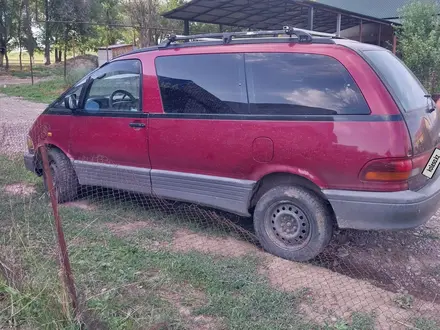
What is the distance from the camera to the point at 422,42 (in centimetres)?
1257

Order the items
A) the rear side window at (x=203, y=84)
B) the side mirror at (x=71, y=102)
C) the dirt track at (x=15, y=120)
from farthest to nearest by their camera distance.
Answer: the dirt track at (x=15, y=120)
the side mirror at (x=71, y=102)
the rear side window at (x=203, y=84)

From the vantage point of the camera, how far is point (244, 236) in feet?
14.3

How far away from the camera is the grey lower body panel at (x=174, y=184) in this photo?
411cm

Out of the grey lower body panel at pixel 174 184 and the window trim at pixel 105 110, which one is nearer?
the grey lower body panel at pixel 174 184

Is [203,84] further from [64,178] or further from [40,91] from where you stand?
[40,91]

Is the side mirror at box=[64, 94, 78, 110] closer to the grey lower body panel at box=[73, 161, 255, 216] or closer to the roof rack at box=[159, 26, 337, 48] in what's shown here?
the grey lower body panel at box=[73, 161, 255, 216]

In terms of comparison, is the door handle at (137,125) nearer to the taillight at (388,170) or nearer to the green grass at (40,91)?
the taillight at (388,170)

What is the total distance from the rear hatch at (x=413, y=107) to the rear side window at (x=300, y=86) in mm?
289

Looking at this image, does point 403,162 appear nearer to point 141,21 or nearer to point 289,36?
point 289,36

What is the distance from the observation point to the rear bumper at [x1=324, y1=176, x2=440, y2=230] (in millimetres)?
3422

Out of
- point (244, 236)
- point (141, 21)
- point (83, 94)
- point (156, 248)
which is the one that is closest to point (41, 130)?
point (83, 94)

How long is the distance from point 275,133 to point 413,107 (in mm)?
1163

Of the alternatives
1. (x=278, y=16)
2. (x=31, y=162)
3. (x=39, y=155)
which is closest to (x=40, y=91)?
(x=278, y=16)

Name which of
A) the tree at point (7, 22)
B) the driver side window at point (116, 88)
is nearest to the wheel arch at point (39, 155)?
the driver side window at point (116, 88)
